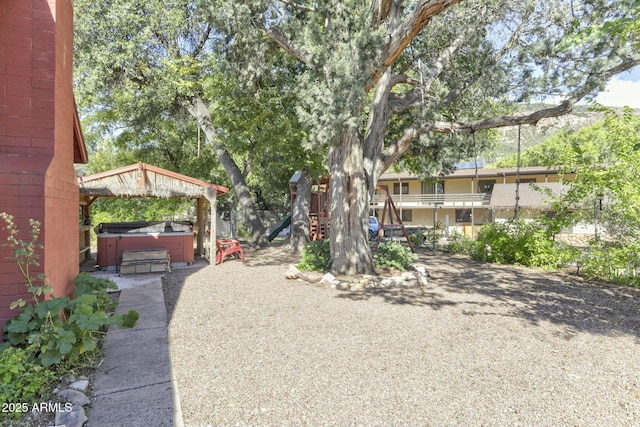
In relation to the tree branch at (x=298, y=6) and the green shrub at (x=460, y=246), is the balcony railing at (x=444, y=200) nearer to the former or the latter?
the green shrub at (x=460, y=246)

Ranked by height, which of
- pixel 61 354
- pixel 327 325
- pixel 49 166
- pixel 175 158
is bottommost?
pixel 327 325

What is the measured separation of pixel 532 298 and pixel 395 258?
322 cm

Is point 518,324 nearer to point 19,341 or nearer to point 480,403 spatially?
point 480,403

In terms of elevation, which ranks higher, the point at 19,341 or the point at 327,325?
the point at 19,341

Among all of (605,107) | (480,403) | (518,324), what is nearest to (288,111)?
(605,107)

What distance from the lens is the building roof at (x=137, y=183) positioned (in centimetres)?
839

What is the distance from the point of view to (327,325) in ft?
15.9

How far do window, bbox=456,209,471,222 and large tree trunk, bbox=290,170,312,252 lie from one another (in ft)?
55.9

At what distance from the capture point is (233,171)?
1395 cm

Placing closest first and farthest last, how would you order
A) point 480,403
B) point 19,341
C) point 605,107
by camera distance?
1. point 480,403
2. point 19,341
3. point 605,107

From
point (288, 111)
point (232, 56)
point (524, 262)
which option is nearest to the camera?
point (232, 56)

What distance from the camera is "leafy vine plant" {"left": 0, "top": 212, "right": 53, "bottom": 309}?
3074 millimetres

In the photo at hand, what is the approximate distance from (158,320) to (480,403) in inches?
163

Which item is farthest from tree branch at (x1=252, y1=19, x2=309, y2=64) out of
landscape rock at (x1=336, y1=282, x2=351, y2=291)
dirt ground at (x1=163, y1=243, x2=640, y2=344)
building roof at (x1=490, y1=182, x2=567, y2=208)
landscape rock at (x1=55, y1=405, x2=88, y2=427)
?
building roof at (x1=490, y1=182, x2=567, y2=208)
